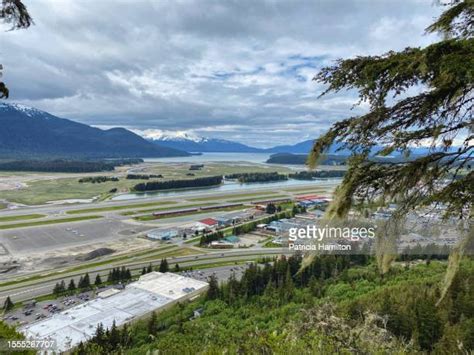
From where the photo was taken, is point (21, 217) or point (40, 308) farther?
point (21, 217)

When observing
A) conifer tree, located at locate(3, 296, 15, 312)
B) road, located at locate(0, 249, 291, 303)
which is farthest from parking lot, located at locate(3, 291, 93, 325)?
road, located at locate(0, 249, 291, 303)

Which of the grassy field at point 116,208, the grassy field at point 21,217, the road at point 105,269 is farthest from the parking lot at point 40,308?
the grassy field at point 116,208

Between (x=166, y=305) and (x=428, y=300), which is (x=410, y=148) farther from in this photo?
(x=166, y=305)

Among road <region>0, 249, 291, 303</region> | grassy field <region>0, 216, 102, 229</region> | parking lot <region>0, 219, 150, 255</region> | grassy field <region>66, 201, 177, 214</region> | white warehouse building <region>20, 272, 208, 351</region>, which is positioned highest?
grassy field <region>66, 201, 177, 214</region>

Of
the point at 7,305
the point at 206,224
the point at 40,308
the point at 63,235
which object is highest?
the point at 206,224

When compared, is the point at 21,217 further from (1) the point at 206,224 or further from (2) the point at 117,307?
(2) the point at 117,307

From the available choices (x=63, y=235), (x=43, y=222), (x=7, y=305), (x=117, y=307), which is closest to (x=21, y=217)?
(x=43, y=222)

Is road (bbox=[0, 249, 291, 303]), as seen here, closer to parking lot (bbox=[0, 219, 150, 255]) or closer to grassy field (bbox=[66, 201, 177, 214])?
parking lot (bbox=[0, 219, 150, 255])

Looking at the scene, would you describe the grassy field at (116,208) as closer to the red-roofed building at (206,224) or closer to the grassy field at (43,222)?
the grassy field at (43,222)

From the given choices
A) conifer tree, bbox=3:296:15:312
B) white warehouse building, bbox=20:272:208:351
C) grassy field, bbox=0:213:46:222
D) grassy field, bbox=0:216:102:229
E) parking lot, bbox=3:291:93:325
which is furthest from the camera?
grassy field, bbox=0:213:46:222
